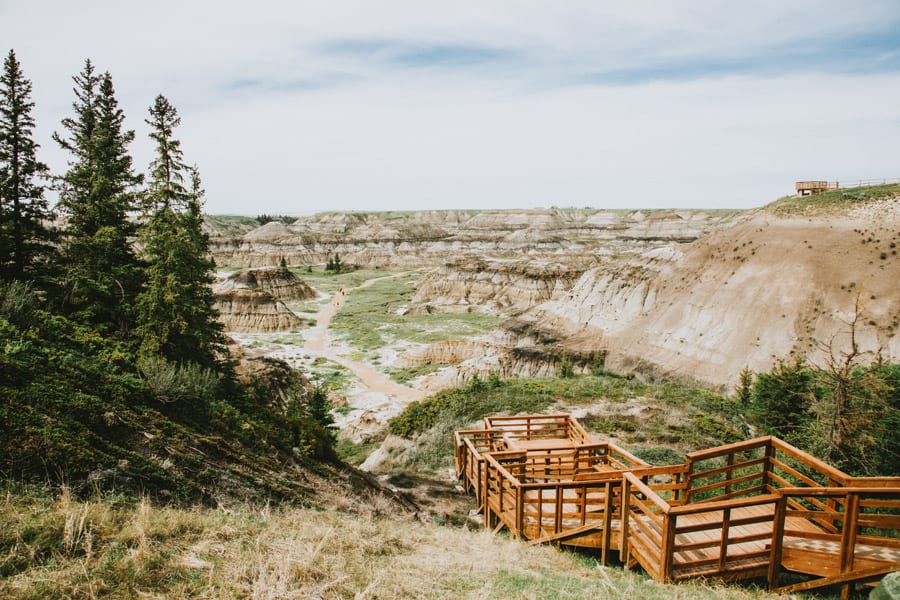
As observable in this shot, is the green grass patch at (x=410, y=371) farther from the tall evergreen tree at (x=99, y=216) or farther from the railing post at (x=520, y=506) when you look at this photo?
the railing post at (x=520, y=506)

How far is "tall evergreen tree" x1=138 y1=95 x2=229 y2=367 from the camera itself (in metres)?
19.8

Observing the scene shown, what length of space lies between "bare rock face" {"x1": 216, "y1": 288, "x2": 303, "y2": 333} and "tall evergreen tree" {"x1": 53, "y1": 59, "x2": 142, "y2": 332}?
129 feet

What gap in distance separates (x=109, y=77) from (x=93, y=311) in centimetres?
1212

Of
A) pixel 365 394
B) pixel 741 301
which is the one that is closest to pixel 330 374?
pixel 365 394

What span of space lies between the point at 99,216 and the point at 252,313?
42.2 meters

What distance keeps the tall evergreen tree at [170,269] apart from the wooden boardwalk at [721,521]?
50.4 ft

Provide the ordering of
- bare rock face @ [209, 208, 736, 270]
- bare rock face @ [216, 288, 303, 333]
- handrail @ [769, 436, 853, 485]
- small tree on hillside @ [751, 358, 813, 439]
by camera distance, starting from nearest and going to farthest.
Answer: handrail @ [769, 436, 853, 485], small tree on hillside @ [751, 358, 813, 439], bare rock face @ [216, 288, 303, 333], bare rock face @ [209, 208, 736, 270]

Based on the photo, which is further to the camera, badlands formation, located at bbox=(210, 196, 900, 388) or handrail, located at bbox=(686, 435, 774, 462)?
badlands formation, located at bbox=(210, 196, 900, 388)

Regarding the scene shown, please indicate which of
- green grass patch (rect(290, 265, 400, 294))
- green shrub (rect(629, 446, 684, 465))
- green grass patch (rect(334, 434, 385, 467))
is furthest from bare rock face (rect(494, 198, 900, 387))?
green grass patch (rect(290, 265, 400, 294))

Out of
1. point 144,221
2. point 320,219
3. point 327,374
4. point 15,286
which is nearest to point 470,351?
point 327,374

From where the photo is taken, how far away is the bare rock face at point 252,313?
60.6 meters

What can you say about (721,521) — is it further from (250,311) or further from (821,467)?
(250,311)

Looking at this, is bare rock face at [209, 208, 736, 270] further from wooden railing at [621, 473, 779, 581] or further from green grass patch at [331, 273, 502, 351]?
wooden railing at [621, 473, 779, 581]

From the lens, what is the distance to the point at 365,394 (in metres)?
39.7
